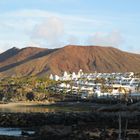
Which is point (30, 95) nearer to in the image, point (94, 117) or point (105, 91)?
point (105, 91)

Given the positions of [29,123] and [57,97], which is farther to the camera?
[57,97]

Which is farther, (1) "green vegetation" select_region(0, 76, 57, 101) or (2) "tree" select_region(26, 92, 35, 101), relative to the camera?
(1) "green vegetation" select_region(0, 76, 57, 101)

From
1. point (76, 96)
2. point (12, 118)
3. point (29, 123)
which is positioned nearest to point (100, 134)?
point (29, 123)

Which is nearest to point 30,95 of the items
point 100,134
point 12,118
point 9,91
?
point 9,91

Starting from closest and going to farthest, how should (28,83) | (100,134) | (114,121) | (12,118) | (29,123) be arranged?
(100,134) < (114,121) < (29,123) < (12,118) < (28,83)

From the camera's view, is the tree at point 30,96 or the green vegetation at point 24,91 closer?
the tree at point 30,96

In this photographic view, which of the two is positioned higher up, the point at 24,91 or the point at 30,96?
the point at 24,91

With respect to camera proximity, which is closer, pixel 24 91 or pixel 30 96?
pixel 30 96

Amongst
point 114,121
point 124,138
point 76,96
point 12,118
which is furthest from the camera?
point 76,96

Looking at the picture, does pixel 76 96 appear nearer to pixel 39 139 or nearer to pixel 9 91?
pixel 9 91
